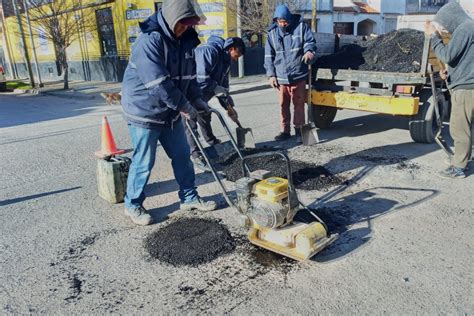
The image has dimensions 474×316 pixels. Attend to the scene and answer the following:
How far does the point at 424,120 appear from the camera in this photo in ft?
18.7

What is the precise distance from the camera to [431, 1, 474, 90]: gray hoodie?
4.05 meters

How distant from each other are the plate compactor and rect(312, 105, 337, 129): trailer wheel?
406 centimetres

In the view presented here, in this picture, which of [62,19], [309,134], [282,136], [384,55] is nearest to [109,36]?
[62,19]

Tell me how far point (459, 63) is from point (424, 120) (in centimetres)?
155

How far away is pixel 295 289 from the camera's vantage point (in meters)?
2.76

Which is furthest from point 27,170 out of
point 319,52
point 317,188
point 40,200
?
point 319,52

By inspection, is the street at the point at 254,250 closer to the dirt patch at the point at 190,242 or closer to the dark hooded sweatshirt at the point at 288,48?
the dirt patch at the point at 190,242

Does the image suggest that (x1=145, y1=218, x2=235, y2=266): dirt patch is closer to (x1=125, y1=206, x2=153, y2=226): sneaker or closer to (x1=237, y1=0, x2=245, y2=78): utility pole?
(x1=125, y1=206, x2=153, y2=226): sneaker

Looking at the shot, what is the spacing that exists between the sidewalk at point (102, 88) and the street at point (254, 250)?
799 cm

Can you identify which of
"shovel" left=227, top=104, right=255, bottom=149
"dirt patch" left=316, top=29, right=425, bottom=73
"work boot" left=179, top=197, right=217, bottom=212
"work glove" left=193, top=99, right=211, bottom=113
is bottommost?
"work boot" left=179, top=197, right=217, bottom=212

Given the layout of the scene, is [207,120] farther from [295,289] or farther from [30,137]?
[30,137]

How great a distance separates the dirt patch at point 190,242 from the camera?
3.21 metres

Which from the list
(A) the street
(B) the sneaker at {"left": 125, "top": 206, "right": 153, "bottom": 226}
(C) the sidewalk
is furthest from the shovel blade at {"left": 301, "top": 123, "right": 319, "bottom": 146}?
(C) the sidewalk

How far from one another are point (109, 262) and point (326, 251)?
174 centimetres
